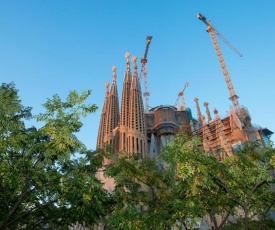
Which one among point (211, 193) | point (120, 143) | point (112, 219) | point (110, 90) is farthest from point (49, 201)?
point (110, 90)

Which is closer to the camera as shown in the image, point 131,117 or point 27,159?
point 27,159

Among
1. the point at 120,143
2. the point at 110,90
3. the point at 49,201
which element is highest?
the point at 110,90

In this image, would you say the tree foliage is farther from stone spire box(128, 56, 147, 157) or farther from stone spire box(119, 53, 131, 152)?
stone spire box(119, 53, 131, 152)

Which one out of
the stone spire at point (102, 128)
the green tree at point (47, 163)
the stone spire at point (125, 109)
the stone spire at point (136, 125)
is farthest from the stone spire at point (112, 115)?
the green tree at point (47, 163)

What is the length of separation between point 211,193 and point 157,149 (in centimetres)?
3299

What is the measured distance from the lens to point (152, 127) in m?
45.9

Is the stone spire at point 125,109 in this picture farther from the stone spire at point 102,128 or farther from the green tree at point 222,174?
the green tree at point 222,174

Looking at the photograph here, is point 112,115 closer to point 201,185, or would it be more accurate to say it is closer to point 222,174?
point 222,174

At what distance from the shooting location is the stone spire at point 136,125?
116 ft

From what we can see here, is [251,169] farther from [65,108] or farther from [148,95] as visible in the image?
[148,95]

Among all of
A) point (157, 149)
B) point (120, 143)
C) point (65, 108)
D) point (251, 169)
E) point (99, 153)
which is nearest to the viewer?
point (65, 108)

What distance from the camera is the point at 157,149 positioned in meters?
43.0

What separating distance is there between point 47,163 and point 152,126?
128ft

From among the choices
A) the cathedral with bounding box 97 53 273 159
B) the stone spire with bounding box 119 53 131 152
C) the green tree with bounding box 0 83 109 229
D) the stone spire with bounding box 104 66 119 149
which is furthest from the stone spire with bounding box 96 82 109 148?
the green tree with bounding box 0 83 109 229
